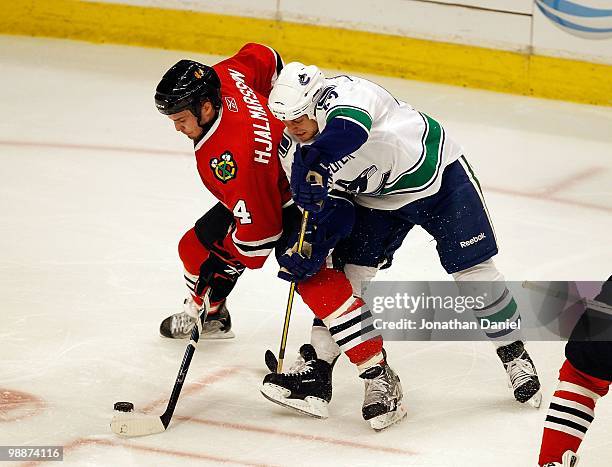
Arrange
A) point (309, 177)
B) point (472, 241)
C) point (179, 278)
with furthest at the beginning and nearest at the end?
point (179, 278), point (472, 241), point (309, 177)

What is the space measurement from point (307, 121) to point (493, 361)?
1.04 meters

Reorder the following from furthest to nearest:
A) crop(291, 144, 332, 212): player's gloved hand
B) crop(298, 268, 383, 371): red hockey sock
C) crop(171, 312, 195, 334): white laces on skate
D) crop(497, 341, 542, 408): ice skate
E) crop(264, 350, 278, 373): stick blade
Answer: crop(171, 312, 195, 334): white laces on skate < crop(264, 350, 278, 373): stick blade < crop(497, 341, 542, 408): ice skate < crop(298, 268, 383, 371): red hockey sock < crop(291, 144, 332, 212): player's gloved hand

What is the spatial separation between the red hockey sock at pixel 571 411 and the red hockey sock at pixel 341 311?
683 millimetres

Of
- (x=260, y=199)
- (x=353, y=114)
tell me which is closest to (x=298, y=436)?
(x=260, y=199)

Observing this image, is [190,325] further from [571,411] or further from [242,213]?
[571,411]

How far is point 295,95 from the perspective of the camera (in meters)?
3.04

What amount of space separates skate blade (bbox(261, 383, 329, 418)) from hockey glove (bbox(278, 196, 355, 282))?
0.30m

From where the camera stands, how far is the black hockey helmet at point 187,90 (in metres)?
3.14

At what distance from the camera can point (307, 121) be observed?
3.11 metres

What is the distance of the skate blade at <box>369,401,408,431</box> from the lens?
3184mm

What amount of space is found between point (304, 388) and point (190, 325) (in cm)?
60

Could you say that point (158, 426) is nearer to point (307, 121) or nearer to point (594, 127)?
point (307, 121)

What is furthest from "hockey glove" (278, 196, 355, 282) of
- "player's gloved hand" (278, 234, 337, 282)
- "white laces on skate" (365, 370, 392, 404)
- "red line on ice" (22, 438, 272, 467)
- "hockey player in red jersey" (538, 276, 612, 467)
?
"hockey player in red jersey" (538, 276, 612, 467)

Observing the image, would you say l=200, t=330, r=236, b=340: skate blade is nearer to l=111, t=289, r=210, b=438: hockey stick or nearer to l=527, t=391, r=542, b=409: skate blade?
l=111, t=289, r=210, b=438: hockey stick
